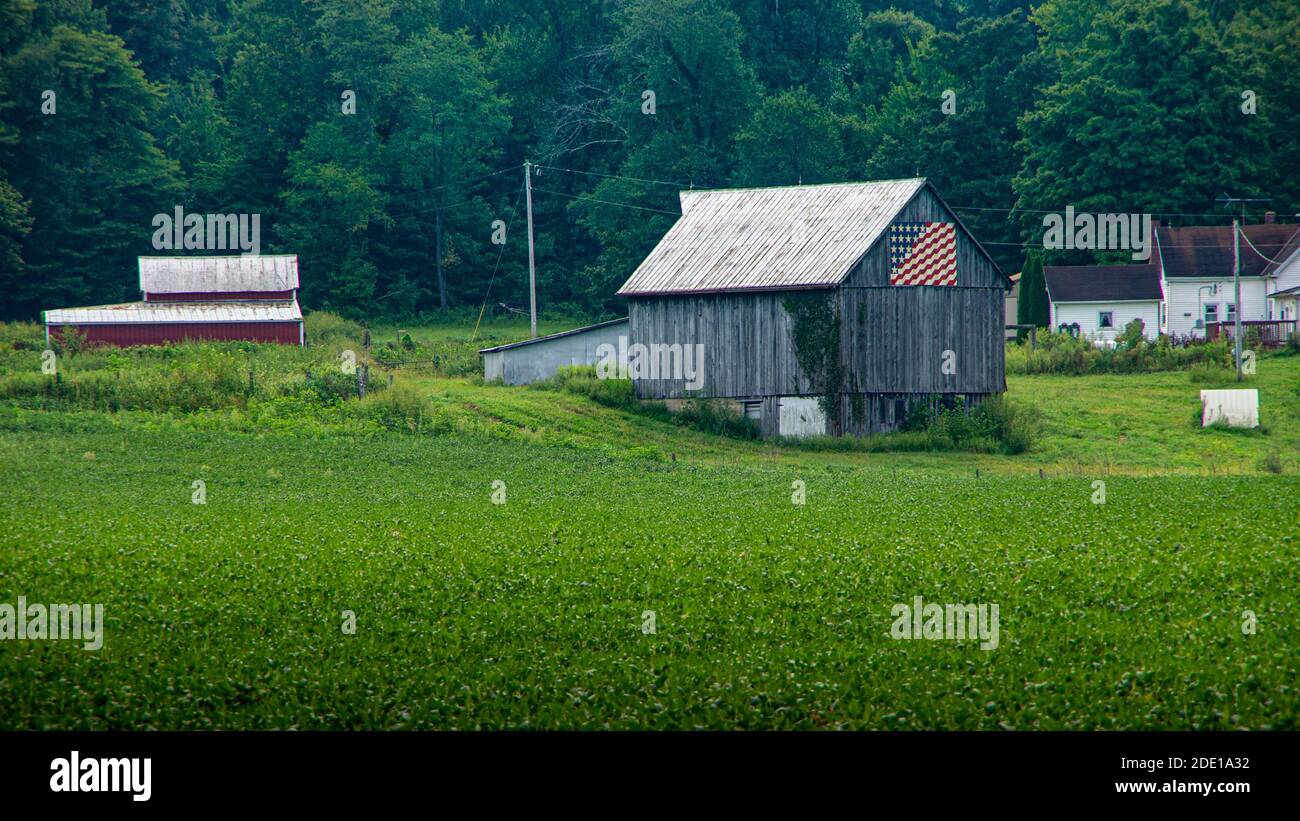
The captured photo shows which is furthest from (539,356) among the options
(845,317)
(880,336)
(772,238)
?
(880,336)

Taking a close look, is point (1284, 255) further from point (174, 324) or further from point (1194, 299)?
point (174, 324)

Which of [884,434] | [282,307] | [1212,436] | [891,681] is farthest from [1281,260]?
[891,681]

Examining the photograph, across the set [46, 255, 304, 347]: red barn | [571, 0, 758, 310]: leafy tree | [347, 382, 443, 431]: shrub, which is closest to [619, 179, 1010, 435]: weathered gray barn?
[347, 382, 443, 431]: shrub

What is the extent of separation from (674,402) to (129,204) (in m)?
38.3

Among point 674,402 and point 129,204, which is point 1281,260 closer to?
point 674,402

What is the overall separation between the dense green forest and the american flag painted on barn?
1120 inches

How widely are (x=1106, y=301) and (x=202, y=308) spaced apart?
41570 mm

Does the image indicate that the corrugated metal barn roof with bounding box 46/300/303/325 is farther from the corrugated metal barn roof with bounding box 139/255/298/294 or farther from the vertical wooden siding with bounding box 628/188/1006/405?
the vertical wooden siding with bounding box 628/188/1006/405

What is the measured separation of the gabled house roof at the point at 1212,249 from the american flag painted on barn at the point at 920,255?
1111 inches

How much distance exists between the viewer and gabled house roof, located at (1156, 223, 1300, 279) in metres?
69.4

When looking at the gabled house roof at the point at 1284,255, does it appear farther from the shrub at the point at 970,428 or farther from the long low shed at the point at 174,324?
the long low shed at the point at 174,324

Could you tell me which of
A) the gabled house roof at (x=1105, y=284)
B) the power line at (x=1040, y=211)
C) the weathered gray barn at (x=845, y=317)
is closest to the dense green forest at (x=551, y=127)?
the power line at (x=1040, y=211)

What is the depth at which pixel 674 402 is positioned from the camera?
4609cm

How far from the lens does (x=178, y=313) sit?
58.2m
